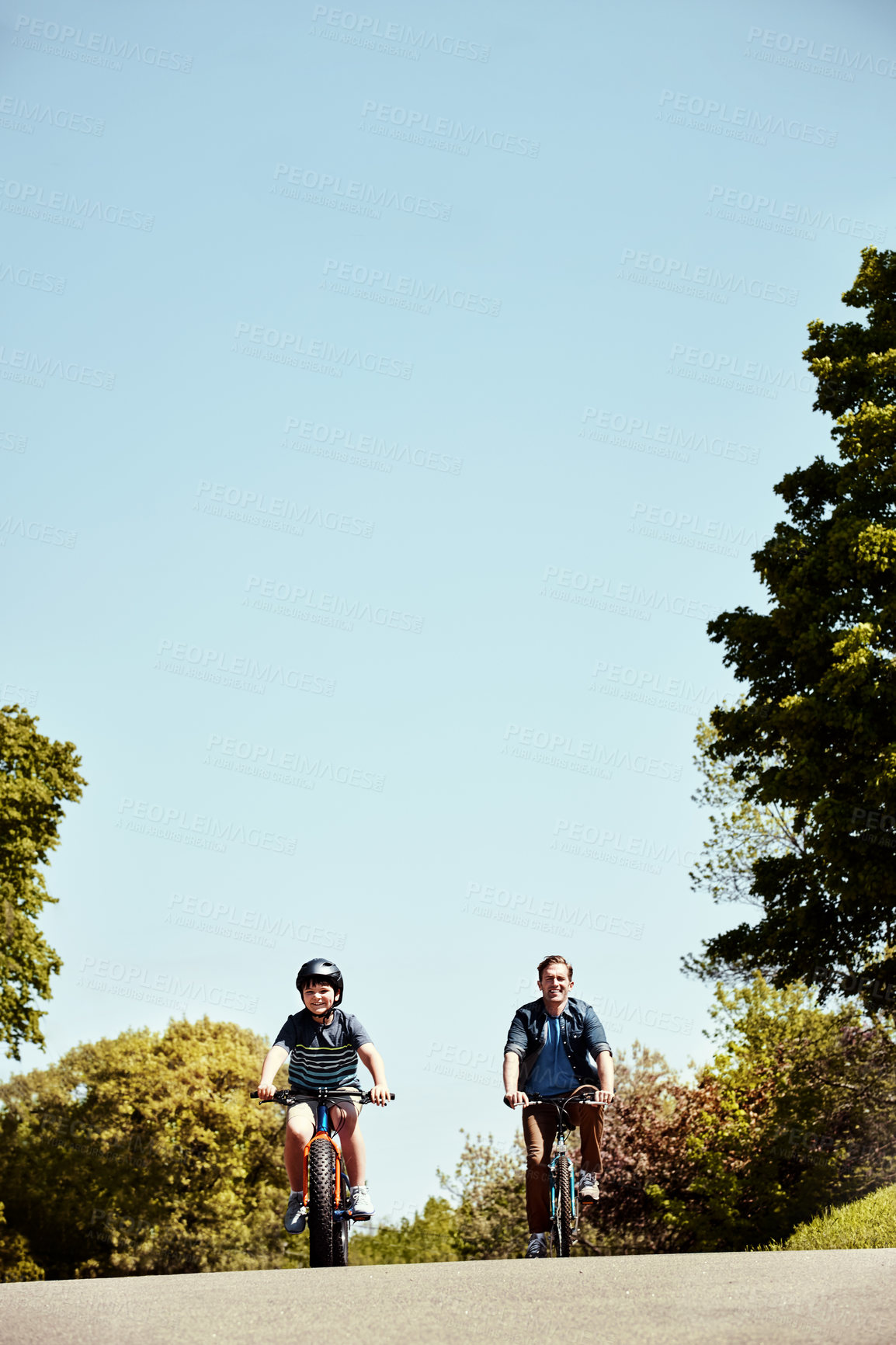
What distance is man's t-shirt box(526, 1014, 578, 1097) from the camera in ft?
28.1

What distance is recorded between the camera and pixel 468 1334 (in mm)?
4383

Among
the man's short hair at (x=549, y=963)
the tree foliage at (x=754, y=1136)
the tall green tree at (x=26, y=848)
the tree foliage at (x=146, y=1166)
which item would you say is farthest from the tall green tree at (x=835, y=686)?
the tree foliage at (x=146, y=1166)

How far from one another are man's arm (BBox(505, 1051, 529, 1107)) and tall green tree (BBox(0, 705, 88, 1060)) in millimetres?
20006

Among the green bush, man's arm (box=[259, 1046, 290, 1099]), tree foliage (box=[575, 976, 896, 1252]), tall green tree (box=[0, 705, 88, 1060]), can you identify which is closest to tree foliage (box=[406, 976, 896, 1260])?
tree foliage (box=[575, 976, 896, 1252])

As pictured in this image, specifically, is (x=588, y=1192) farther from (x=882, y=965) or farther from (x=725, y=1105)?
(x=725, y=1105)

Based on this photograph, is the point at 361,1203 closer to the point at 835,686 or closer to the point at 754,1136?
the point at 835,686

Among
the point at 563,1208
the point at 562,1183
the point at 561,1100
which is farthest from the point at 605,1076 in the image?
the point at 563,1208

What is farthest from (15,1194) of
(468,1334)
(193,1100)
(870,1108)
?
(468,1334)

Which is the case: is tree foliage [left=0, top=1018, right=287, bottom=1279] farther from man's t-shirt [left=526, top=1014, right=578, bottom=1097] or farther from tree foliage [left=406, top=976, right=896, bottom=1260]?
man's t-shirt [left=526, top=1014, right=578, bottom=1097]

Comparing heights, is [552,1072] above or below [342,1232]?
above

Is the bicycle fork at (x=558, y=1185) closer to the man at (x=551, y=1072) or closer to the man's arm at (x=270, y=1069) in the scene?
the man at (x=551, y=1072)

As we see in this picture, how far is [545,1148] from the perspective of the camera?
27.7ft

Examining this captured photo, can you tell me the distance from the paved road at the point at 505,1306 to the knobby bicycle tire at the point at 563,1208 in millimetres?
1349

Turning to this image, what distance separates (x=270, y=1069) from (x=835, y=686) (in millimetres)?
10977
